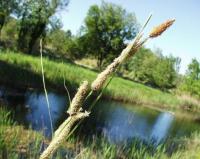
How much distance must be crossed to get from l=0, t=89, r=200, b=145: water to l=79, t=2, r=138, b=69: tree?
1296 inches

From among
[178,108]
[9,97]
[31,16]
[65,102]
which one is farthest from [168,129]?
[31,16]

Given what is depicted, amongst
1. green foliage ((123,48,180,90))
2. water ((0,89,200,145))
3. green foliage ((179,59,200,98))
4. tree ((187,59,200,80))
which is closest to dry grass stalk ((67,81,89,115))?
water ((0,89,200,145))

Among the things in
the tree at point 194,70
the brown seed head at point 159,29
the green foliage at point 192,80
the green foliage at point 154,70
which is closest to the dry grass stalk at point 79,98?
the brown seed head at point 159,29

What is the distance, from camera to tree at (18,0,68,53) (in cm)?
3878

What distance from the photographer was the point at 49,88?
66.4 ft

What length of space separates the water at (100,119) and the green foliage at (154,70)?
108 ft

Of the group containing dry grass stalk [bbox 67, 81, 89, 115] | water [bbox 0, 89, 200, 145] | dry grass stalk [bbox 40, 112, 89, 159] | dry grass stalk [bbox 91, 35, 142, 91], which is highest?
dry grass stalk [bbox 91, 35, 142, 91]

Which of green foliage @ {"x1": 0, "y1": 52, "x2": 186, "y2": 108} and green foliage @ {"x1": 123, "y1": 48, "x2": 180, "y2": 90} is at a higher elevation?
green foliage @ {"x1": 123, "y1": 48, "x2": 180, "y2": 90}

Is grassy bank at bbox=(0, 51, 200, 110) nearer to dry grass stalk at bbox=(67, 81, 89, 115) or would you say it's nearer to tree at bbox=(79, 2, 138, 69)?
Result: dry grass stalk at bbox=(67, 81, 89, 115)

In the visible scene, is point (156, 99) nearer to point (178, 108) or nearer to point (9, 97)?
point (178, 108)

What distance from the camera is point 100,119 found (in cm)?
1645

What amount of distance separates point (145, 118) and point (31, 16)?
22.7 m

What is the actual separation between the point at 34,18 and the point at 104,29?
1920 centimetres

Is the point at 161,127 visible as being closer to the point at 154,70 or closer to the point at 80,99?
the point at 80,99
